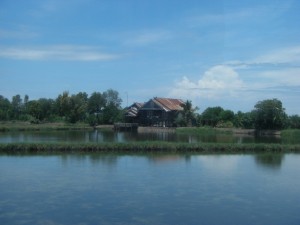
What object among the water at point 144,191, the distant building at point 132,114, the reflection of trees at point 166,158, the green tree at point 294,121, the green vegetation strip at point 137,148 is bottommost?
the water at point 144,191

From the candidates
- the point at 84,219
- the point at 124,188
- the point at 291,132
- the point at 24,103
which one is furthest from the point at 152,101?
the point at 84,219

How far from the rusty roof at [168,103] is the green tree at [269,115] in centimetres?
1324

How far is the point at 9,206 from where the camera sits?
39.7 ft

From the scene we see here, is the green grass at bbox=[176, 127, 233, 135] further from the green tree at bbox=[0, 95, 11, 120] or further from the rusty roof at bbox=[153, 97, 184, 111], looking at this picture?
the green tree at bbox=[0, 95, 11, 120]

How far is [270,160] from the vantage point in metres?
24.1

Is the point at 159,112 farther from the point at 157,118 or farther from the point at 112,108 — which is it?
the point at 112,108

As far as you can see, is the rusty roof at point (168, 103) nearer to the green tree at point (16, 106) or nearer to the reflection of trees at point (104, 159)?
the green tree at point (16, 106)

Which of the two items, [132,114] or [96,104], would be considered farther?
[96,104]

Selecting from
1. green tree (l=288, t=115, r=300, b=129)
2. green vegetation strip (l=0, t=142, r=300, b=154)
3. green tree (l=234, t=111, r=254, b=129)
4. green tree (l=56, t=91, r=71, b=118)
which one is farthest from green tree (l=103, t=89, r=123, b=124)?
green vegetation strip (l=0, t=142, r=300, b=154)

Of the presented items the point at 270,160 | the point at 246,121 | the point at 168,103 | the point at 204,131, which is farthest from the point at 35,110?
the point at 270,160

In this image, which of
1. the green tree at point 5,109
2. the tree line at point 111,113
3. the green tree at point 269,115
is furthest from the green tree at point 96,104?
the green tree at point 269,115

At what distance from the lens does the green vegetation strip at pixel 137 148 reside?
2447 cm

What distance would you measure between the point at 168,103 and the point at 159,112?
7.49ft

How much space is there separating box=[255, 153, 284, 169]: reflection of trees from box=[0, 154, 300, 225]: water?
0.17 metres
